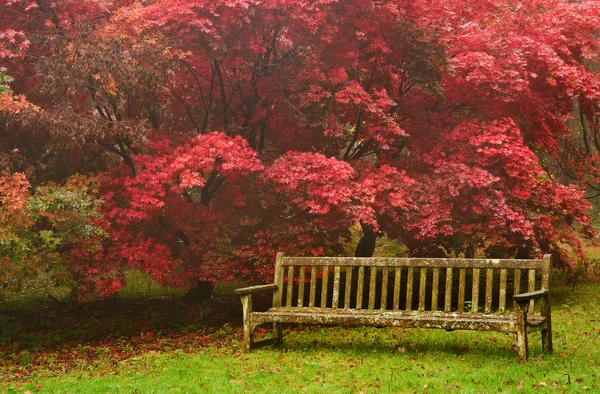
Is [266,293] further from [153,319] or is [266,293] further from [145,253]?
[145,253]

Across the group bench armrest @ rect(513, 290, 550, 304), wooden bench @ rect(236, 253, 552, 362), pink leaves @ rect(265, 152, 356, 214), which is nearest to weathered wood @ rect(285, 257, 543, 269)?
wooden bench @ rect(236, 253, 552, 362)

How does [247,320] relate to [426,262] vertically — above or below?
below

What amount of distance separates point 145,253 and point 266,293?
Answer: 3.72 metres

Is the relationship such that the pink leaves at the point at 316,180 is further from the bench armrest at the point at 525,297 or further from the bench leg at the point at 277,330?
the bench armrest at the point at 525,297

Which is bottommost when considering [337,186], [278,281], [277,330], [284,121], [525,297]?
[277,330]

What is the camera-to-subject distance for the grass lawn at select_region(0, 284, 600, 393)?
5.54 metres

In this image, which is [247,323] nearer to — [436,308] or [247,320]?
[247,320]

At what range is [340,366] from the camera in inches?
249

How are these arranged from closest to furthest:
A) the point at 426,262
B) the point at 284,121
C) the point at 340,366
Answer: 1. the point at 340,366
2. the point at 426,262
3. the point at 284,121

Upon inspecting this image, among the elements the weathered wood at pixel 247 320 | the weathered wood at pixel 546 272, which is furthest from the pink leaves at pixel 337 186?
the weathered wood at pixel 546 272

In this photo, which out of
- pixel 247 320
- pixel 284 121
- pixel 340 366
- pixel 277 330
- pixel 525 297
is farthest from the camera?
pixel 284 121

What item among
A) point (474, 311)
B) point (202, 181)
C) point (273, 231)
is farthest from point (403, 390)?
point (273, 231)

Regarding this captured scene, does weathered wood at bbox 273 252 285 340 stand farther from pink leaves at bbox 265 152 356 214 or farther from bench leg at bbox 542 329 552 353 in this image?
bench leg at bbox 542 329 552 353

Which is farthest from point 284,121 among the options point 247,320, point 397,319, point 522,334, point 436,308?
point 522,334
